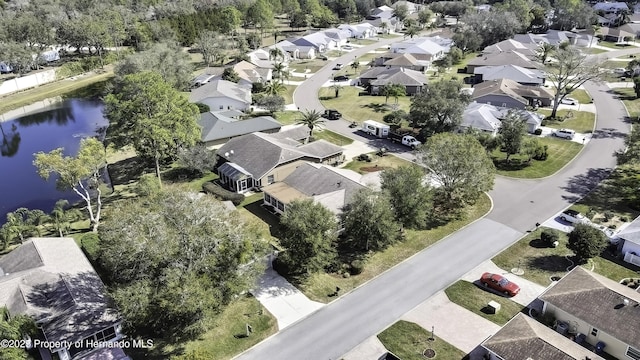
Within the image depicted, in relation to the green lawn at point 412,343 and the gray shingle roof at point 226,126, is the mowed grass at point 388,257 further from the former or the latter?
the gray shingle roof at point 226,126

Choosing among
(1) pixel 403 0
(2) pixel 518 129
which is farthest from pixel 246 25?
(2) pixel 518 129

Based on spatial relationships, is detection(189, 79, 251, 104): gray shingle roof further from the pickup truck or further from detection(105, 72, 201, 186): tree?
the pickup truck

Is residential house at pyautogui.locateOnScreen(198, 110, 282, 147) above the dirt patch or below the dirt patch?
above

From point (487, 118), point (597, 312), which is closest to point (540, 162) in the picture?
point (487, 118)

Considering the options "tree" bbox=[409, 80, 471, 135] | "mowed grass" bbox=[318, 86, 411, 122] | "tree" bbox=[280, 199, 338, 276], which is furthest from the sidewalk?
"mowed grass" bbox=[318, 86, 411, 122]

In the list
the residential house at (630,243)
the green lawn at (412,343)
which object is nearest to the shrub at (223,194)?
the green lawn at (412,343)

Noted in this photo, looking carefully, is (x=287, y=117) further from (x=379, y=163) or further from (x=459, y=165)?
(x=459, y=165)
